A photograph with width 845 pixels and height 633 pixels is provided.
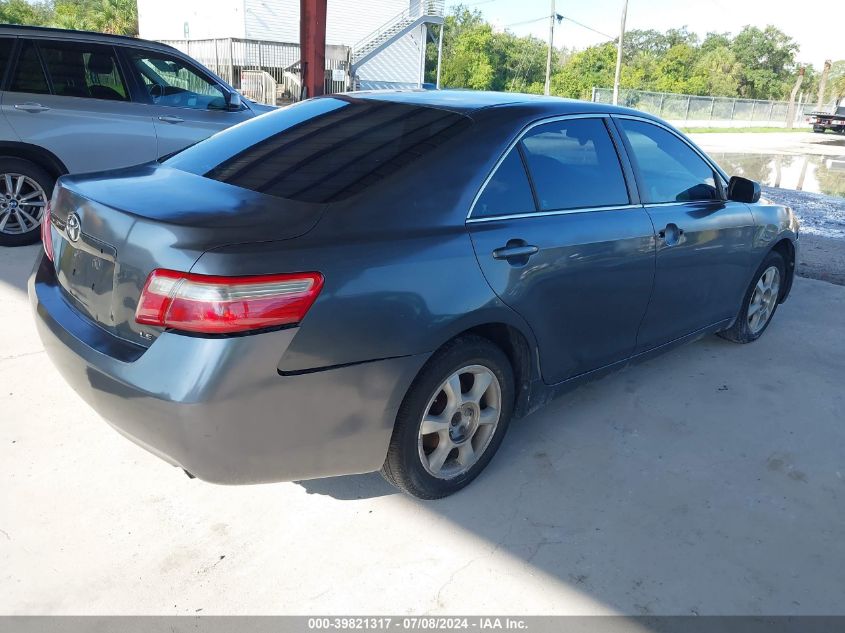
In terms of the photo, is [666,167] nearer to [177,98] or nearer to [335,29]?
[177,98]

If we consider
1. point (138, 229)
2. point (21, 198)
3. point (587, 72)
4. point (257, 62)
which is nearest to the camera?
point (138, 229)

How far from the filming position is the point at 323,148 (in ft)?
9.37

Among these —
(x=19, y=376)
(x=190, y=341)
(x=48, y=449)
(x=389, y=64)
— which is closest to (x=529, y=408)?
(x=190, y=341)

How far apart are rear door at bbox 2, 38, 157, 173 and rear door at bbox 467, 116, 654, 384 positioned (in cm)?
467

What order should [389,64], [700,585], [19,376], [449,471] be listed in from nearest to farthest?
[700,585], [449,471], [19,376], [389,64]

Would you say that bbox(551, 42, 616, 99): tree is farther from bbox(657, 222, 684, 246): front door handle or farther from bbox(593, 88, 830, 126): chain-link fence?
bbox(657, 222, 684, 246): front door handle

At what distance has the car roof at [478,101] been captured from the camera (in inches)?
122

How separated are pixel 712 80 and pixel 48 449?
68.3 m

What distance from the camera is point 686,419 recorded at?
3.73 meters

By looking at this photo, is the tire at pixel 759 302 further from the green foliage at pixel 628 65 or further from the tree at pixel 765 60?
the tree at pixel 765 60

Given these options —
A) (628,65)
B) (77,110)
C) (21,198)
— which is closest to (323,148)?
(77,110)

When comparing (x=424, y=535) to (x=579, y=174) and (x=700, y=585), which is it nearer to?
(x=700, y=585)

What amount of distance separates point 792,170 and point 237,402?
59.8ft

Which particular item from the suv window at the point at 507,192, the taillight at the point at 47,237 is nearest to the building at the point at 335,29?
the taillight at the point at 47,237
